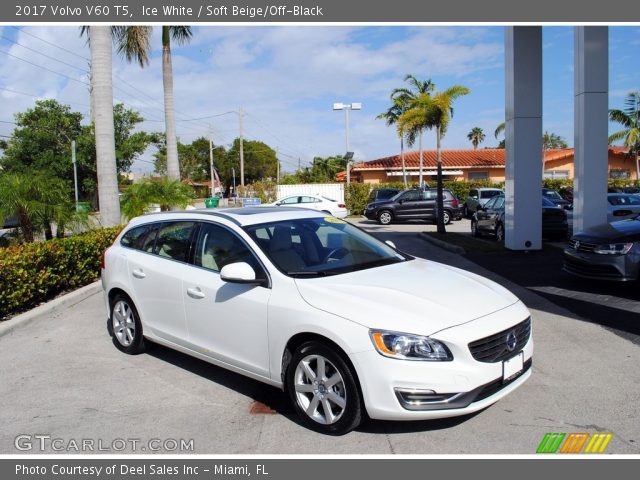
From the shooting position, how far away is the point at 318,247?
506cm

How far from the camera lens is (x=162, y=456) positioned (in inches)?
149

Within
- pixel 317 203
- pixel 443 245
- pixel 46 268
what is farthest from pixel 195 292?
pixel 317 203

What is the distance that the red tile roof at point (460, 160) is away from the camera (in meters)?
40.8

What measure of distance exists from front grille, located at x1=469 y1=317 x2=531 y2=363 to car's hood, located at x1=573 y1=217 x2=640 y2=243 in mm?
4851

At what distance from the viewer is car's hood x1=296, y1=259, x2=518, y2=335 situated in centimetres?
374

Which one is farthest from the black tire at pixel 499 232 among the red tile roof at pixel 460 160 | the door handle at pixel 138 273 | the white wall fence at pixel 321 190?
the red tile roof at pixel 460 160

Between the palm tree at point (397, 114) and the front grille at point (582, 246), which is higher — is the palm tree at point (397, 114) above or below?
above

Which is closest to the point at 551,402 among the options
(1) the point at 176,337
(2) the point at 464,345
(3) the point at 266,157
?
(2) the point at 464,345

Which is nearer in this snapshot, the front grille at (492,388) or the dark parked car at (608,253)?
the front grille at (492,388)

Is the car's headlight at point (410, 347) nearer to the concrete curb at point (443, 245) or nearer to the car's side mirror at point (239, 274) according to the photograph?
the car's side mirror at point (239, 274)

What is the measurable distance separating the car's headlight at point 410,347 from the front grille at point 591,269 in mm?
5465

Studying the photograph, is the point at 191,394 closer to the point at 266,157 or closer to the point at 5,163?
the point at 5,163

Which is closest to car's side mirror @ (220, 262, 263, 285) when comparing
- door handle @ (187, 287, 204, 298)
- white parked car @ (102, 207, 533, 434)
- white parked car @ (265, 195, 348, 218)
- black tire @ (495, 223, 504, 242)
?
white parked car @ (102, 207, 533, 434)

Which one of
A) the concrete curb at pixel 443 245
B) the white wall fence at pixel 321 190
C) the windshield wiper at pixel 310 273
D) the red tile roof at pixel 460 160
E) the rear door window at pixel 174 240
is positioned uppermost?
the red tile roof at pixel 460 160
